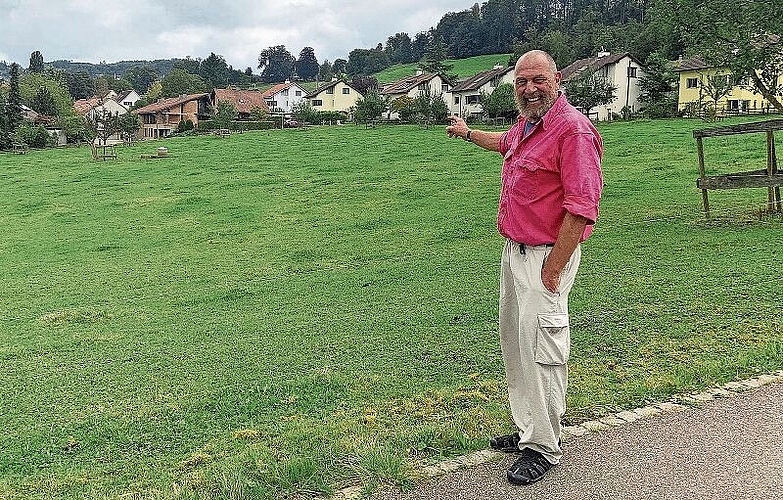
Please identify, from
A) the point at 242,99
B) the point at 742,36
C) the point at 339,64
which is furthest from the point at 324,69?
the point at 742,36

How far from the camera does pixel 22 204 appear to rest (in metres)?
26.2

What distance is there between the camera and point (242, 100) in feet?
331

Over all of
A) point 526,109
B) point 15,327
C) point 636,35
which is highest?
point 636,35

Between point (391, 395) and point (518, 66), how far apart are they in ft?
9.70

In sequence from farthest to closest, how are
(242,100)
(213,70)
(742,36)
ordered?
1. (213,70)
2. (242,100)
3. (742,36)

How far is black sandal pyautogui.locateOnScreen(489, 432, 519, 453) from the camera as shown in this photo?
452 cm

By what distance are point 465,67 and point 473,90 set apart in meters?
46.1

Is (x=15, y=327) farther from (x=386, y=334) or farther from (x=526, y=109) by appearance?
(x=526, y=109)

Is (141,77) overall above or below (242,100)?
above

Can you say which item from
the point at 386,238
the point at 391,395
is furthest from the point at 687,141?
the point at 391,395

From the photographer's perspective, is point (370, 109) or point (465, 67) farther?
point (465, 67)

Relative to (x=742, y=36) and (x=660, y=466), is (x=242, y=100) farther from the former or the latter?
(x=660, y=466)

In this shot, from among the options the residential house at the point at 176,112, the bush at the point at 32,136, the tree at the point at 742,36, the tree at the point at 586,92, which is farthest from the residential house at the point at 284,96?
the tree at the point at 742,36

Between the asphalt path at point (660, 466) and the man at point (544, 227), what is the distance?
0.14 metres
